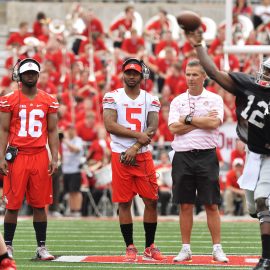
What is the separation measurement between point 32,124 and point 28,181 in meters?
0.53

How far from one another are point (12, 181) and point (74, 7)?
541 inches

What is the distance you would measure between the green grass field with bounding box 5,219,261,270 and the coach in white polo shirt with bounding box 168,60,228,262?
0.84 meters

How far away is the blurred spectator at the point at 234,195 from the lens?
18.8m

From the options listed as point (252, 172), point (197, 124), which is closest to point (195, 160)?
point (197, 124)

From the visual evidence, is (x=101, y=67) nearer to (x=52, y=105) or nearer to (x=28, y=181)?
(x=52, y=105)

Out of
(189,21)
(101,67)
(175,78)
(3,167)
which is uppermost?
(101,67)

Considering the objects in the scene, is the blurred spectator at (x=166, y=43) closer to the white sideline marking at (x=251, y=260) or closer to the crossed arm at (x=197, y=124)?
the crossed arm at (x=197, y=124)

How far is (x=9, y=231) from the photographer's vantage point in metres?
11.3

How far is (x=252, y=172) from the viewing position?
10062 millimetres

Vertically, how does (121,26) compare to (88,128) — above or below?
above

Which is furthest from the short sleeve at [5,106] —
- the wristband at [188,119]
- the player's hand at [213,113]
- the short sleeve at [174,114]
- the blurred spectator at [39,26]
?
the blurred spectator at [39,26]

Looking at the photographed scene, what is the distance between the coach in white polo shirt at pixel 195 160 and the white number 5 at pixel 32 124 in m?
1.23

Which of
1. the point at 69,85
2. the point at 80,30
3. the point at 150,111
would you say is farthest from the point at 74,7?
the point at 150,111

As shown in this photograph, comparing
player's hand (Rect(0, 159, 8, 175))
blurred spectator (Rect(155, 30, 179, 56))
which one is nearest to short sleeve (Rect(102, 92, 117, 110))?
player's hand (Rect(0, 159, 8, 175))
